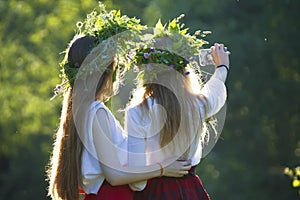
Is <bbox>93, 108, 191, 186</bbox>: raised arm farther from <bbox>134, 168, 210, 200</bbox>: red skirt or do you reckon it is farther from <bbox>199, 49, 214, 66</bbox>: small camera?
<bbox>199, 49, 214, 66</bbox>: small camera

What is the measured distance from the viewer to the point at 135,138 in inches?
167

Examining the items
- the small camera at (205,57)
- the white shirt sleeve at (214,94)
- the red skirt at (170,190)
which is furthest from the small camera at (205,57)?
the red skirt at (170,190)

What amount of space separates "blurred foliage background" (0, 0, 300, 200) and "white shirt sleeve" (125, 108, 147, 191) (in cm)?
1052

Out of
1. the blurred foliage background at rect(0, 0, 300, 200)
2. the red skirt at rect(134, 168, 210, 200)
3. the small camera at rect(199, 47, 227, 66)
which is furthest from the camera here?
the blurred foliage background at rect(0, 0, 300, 200)

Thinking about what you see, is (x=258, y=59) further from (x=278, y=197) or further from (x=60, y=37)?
(x=60, y=37)

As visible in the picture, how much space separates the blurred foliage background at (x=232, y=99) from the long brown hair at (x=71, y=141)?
1045 centimetres

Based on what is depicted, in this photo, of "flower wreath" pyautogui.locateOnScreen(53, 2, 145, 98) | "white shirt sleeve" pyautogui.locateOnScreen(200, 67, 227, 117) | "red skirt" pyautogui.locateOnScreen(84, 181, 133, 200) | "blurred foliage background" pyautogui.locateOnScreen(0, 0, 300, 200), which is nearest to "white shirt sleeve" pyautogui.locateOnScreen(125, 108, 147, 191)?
"red skirt" pyautogui.locateOnScreen(84, 181, 133, 200)

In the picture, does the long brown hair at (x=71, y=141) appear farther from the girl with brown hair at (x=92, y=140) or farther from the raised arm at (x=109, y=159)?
the raised arm at (x=109, y=159)

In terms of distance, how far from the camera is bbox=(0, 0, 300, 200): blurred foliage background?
15633 millimetres

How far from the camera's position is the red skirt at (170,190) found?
4395 mm

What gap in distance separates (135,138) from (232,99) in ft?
39.0

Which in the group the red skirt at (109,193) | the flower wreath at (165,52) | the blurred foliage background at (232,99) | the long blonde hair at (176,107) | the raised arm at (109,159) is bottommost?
the red skirt at (109,193)

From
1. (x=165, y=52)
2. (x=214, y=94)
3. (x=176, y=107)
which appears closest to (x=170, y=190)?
(x=176, y=107)

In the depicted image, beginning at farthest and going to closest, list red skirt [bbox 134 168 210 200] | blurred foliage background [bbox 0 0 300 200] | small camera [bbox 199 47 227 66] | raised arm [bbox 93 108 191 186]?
blurred foliage background [bbox 0 0 300 200] → small camera [bbox 199 47 227 66] → red skirt [bbox 134 168 210 200] → raised arm [bbox 93 108 191 186]
